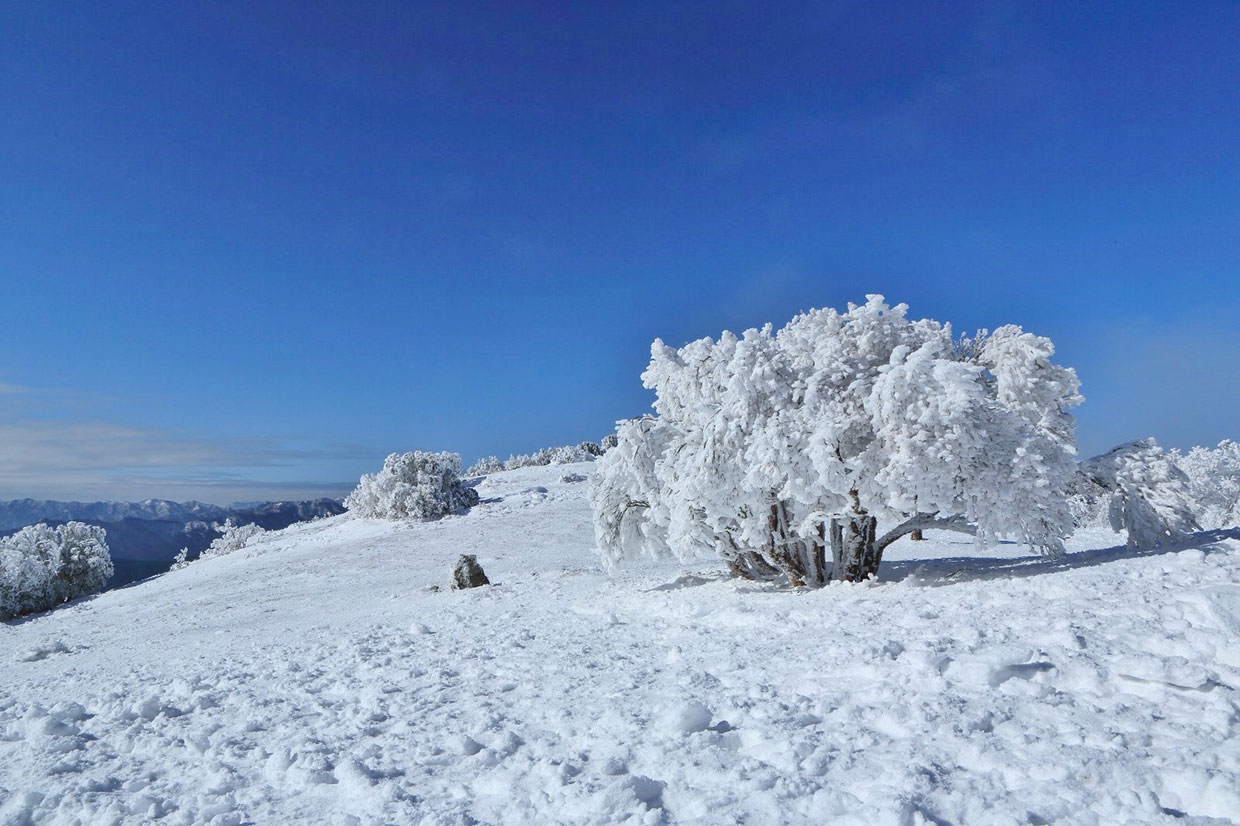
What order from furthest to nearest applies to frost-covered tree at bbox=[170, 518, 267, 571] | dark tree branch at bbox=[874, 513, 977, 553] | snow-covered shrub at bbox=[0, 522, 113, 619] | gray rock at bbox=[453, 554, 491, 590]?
1. frost-covered tree at bbox=[170, 518, 267, 571]
2. snow-covered shrub at bbox=[0, 522, 113, 619]
3. gray rock at bbox=[453, 554, 491, 590]
4. dark tree branch at bbox=[874, 513, 977, 553]

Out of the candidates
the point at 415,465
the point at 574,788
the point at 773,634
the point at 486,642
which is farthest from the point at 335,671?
the point at 415,465

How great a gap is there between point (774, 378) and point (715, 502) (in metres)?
2.61

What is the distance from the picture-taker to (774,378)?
12734 millimetres

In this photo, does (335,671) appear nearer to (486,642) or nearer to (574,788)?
(486,642)

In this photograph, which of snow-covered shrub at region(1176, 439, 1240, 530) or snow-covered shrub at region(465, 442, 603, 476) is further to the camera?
snow-covered shrub at region(465, 442, 603, 476)

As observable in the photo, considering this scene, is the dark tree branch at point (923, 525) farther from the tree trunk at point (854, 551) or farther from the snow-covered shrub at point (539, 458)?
the snow-covered shrub at point (539, 458)

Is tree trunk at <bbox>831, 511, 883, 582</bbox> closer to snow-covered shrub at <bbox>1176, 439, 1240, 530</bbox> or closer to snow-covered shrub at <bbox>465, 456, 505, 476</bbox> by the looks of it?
snow-covered shrub at <bbox>1176, 439, 1240, 530</bbox>

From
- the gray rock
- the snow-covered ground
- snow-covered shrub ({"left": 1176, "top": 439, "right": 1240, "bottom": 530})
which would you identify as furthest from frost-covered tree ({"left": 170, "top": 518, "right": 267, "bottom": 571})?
snow-covered shrub ({"left": 1176, "top": 439, "right": 1240, "bottom": 530})

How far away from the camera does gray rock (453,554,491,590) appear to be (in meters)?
19.6

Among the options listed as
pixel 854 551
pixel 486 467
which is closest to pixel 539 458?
pixel 486 467

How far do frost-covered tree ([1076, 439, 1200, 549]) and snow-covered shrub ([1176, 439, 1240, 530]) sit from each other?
639 mm

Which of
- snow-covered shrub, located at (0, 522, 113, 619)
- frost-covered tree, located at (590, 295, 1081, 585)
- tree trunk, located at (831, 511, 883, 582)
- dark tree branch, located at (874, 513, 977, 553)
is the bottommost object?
snow-covered shrub, located at (0, 522, 113, 619)

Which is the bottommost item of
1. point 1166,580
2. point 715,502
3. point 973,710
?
point 973,710

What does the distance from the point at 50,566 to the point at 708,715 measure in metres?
38.1
